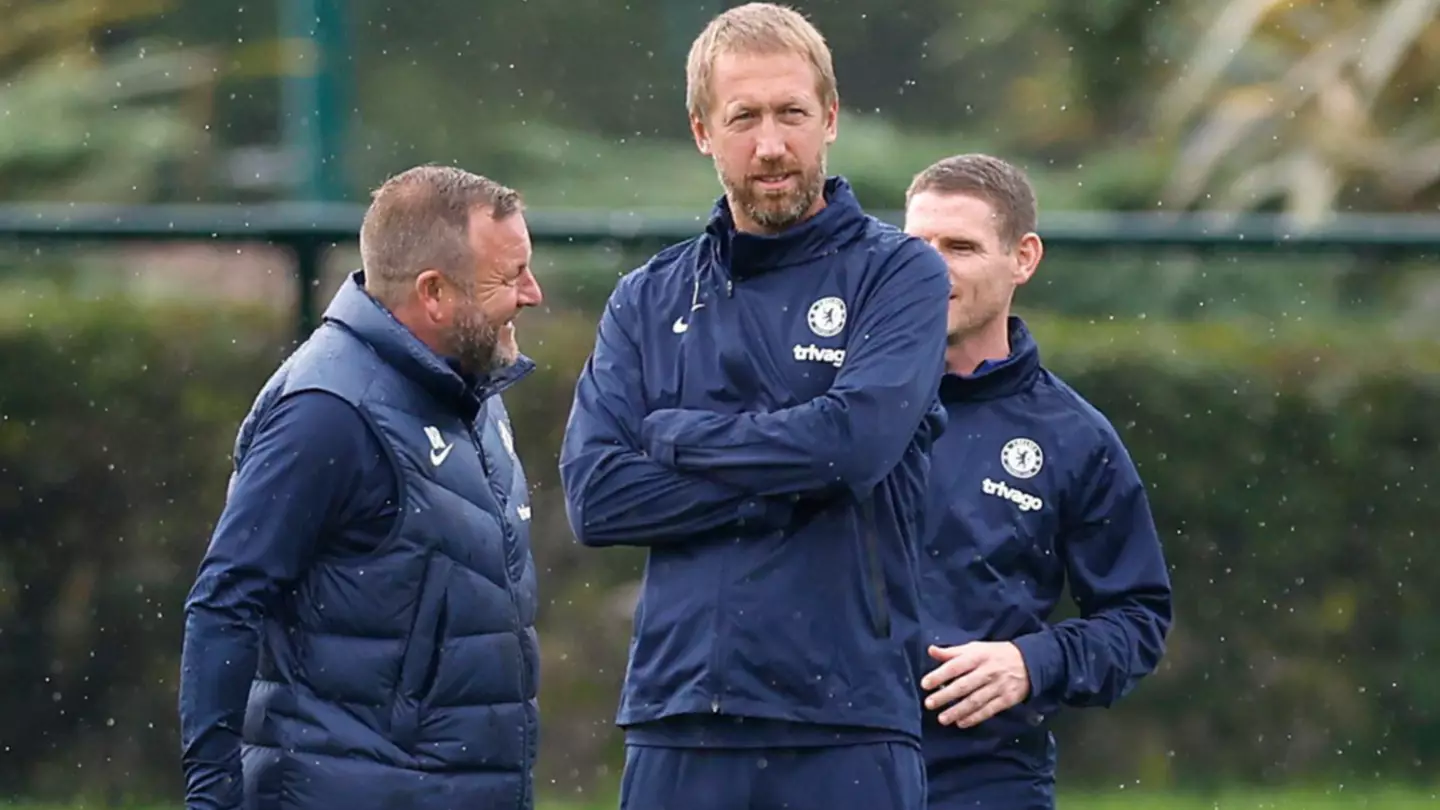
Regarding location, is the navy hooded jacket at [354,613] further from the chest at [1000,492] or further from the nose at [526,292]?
the chest at [1000,492]

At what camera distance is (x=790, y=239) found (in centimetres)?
373

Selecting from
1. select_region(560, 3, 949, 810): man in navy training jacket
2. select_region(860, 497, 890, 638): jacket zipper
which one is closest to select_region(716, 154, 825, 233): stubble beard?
select_region(560, 3, 949, 810): man in navy training jacket

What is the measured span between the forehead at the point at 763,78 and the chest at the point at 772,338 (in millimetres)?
290

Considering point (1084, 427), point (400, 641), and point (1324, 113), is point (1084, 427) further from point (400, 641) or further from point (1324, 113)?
point (1324, 113)

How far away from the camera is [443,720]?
3.78 m

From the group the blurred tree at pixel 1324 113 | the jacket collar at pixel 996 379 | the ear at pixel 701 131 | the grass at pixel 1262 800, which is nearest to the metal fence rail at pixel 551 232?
the grass at pixel 1262 800

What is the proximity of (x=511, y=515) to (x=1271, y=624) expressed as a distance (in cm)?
358

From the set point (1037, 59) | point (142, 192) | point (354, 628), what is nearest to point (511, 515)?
point (354, 628)

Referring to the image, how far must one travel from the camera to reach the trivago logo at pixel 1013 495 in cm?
436

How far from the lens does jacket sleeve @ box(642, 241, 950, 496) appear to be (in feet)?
11.8

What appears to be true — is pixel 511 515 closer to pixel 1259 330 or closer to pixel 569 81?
pixel 1259 330

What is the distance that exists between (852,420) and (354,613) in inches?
34.9

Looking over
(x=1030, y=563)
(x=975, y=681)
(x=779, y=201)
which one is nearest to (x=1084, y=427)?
(x=1030, y=563)

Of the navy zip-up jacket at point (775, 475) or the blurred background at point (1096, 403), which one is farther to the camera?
the blurred background at point (1096, 403)
